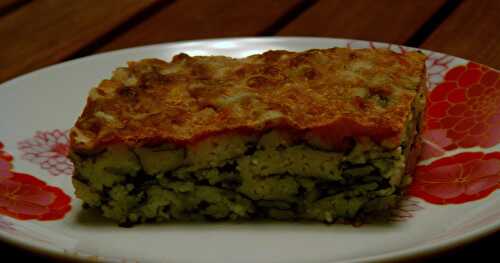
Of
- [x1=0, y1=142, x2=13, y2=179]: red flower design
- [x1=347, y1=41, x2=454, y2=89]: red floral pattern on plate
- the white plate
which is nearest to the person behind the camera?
the white plate

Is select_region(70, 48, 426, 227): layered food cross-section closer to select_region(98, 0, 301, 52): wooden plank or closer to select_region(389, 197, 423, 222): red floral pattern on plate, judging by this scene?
select_region(389, 197, 423, 222): red floral pattern on plate

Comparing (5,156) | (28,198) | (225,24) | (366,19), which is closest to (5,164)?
(5,156)

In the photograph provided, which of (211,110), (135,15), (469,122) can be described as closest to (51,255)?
(211,110)

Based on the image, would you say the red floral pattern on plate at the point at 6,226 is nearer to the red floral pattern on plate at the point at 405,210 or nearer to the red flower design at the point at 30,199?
the red flower design at the point at 30,199

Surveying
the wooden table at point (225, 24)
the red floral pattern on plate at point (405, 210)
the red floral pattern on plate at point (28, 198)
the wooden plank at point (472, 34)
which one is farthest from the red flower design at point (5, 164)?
the wooden plank at point (472, 34)

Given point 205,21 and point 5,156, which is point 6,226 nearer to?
point 5,156

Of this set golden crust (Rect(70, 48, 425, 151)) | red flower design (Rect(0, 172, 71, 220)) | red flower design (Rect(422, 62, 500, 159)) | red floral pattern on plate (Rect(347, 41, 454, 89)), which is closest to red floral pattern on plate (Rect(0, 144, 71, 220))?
red flower design (Rect(0, 172, 71, 220))

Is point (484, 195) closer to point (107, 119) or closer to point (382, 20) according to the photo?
point (107, 119)
